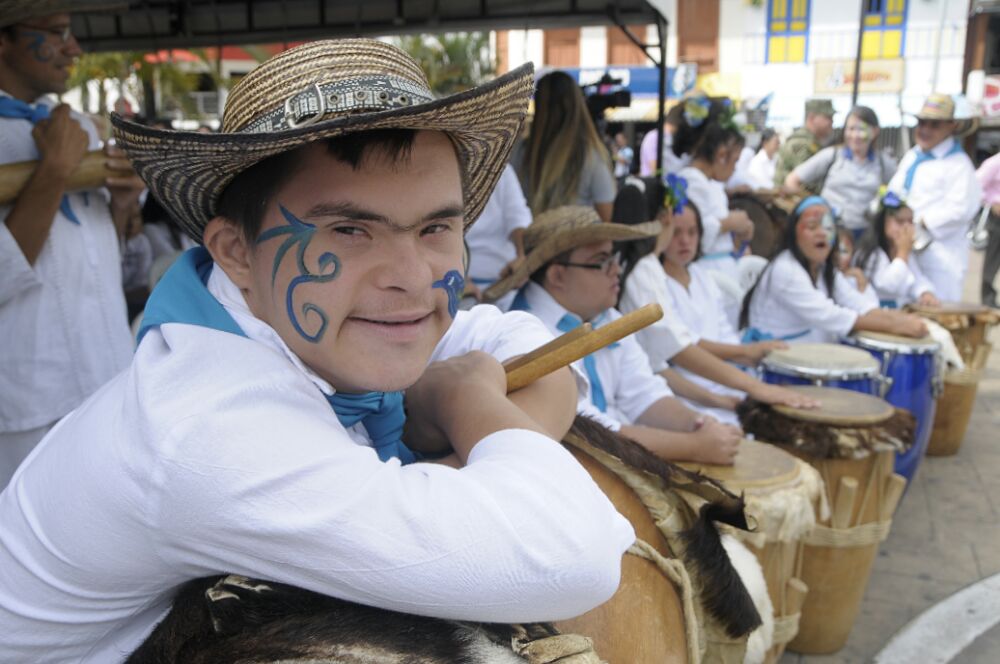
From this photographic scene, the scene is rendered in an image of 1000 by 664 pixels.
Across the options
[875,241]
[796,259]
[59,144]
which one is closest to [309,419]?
[59,144]

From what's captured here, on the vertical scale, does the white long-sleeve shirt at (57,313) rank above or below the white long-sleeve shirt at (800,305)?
above

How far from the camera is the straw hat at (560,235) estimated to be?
3.07 meters

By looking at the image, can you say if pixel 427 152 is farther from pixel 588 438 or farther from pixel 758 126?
pixel 758 126

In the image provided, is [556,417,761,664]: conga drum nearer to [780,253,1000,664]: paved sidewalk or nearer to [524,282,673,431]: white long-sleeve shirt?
[524,282,673,431]: white long-sleeve shirt

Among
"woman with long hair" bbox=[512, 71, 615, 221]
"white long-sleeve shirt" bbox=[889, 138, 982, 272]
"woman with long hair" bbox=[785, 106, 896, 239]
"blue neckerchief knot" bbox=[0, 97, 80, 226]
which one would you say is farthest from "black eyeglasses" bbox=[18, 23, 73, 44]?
"woman with long hair" bbox=[785, 106, 896, 239]

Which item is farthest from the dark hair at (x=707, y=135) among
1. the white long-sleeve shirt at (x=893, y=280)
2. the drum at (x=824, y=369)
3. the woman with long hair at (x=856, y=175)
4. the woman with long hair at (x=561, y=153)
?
the woman with long hair at (x=856, y=175)

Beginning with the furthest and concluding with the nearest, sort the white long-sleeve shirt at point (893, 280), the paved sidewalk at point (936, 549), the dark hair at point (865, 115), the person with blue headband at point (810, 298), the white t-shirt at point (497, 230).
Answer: the dark hair at point (865, 115) → the white long-sleeve shirt at point (893, 280) → the person with blue headband at point (810, 298) → the white t-shirt at point (497, 230) → the paved sidewalk at point (936, 549)

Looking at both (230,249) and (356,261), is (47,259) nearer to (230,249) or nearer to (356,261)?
(230,249)

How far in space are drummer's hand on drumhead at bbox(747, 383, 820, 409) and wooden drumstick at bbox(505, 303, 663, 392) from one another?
235 cm

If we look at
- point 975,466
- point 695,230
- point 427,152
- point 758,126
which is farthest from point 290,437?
point 758,126

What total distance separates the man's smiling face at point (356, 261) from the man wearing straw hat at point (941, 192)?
6.64m

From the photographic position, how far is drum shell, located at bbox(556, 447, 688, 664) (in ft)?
4.07

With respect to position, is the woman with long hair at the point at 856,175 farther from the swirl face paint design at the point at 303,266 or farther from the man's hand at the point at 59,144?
the swirl face paint design at the point at 303,266

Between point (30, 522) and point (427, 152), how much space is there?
663mm
